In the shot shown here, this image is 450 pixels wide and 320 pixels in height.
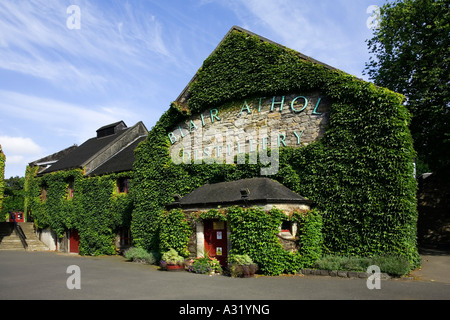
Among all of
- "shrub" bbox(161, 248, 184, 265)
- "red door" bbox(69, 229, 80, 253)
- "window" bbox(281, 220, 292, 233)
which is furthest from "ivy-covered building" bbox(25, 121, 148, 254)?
"window" bbox(281, 220, 292, 233)

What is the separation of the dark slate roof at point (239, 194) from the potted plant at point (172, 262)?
85.3 inches

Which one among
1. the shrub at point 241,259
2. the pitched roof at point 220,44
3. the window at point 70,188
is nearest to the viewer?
the shrub at point 241,259

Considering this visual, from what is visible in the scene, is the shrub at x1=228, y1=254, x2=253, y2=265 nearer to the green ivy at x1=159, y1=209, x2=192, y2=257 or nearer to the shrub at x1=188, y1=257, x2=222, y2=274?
the shrub at x1=188, y1=257, x2=222, y2=274

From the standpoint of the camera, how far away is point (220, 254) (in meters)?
14.4

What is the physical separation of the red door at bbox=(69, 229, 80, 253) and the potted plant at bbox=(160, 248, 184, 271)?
48.0 ft

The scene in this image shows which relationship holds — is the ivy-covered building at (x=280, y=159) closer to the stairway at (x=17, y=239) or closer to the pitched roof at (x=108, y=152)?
the pitched roof at (x=108, y=152)

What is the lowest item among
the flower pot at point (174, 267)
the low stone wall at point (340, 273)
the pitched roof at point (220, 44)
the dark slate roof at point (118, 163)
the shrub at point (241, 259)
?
the flower pot at point (174, 267)

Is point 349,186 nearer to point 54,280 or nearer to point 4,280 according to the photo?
point 54,280

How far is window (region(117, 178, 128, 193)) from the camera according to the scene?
74.9 ft

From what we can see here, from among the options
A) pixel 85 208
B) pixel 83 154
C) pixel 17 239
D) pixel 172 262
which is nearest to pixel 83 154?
pixel 83 154

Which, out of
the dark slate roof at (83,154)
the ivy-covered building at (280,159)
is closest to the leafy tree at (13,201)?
the dark slate roof at (83,154)

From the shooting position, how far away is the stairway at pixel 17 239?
26.6 metres
